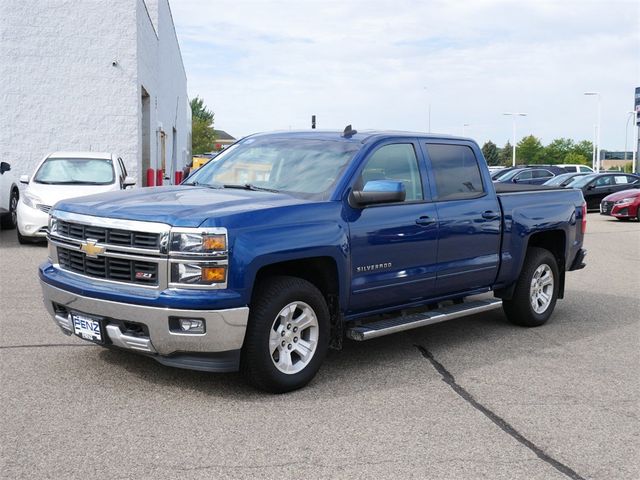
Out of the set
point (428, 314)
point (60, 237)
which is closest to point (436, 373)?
point (428, 314)

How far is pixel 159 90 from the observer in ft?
110

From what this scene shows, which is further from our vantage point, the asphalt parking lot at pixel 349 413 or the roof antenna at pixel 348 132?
the roof antenna at pixel 348 132

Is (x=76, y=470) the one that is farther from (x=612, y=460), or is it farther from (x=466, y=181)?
(x=466, y=181)

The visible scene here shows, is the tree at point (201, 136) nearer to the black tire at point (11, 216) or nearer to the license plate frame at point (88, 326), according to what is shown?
the black tire at point (11, 216)

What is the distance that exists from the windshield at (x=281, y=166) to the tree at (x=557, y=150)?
135833mm

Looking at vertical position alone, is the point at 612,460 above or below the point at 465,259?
below

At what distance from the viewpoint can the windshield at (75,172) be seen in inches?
588

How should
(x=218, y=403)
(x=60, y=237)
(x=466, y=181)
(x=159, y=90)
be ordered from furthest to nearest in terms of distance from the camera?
(x=159, y=90) < (x=466, y=181) < (x=60, y=237) < (x=218, y=403)

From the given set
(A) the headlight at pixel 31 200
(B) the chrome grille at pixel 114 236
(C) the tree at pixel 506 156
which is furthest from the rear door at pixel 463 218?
(C) the tree at pixel 506 156

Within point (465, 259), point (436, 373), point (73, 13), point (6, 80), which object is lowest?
point (436, 373)

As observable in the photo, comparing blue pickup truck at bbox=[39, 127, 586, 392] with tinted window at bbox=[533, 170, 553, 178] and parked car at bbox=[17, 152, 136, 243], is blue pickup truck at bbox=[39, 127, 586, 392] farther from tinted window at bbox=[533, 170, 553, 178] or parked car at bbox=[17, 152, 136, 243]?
tinted window at bbox=[533, 170, 553, 178]

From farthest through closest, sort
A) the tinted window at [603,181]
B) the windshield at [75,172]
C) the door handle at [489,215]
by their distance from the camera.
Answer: the tinted window at [603,181] < the windshield at [75,172] < the door handle at [489,215]

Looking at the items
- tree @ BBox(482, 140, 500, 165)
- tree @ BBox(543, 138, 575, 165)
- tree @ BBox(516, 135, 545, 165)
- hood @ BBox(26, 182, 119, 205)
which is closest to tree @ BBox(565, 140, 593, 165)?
tree @ BBox(543, 138, 575, 165)

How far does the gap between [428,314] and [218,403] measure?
7.32ft
